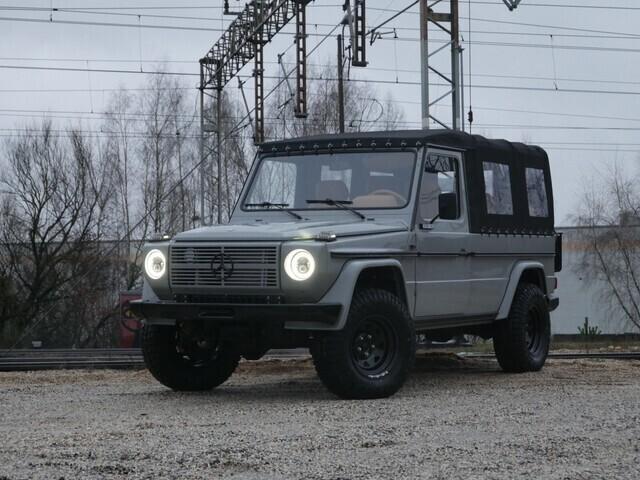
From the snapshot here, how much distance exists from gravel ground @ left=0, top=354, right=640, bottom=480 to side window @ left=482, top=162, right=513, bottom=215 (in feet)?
5.92

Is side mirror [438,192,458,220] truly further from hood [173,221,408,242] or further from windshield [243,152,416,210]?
hood [173,221,408,242]

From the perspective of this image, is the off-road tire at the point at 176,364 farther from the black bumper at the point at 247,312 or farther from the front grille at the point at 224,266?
the front grille at the point at 224,266

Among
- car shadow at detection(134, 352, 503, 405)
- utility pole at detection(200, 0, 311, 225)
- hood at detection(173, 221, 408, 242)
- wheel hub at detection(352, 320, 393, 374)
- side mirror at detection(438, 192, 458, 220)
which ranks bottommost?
car shadow at detection(134, 352, 503, 405)

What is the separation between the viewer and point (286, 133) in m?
44.0

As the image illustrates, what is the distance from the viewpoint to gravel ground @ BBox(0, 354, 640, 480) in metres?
6.24

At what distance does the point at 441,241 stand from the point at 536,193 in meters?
2.68

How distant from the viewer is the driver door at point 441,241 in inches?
414

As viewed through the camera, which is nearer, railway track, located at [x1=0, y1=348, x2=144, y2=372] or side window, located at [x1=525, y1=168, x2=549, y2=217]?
side window, located at [x1=525, y1=168, x2=549, y2=217]

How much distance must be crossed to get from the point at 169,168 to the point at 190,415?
35688mm

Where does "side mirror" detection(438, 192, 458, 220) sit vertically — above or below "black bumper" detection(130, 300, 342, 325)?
above

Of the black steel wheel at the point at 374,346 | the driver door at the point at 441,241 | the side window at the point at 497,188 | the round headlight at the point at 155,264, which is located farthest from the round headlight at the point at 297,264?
the side window at the point at 497,188

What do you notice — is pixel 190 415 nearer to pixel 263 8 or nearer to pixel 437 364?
pixel 437 364

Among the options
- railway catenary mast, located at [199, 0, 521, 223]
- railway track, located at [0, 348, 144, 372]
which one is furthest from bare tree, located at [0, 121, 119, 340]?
railway track, located at [0, 348, 144, 372]

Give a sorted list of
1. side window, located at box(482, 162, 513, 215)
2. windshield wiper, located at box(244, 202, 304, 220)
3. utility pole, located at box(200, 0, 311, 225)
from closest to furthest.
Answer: windshield wiper, located at box(244, 202, 304, 220)
side window, located at box(482, 162, 513, 215)
utility pole, located at box(200, 0, 311, 225)
